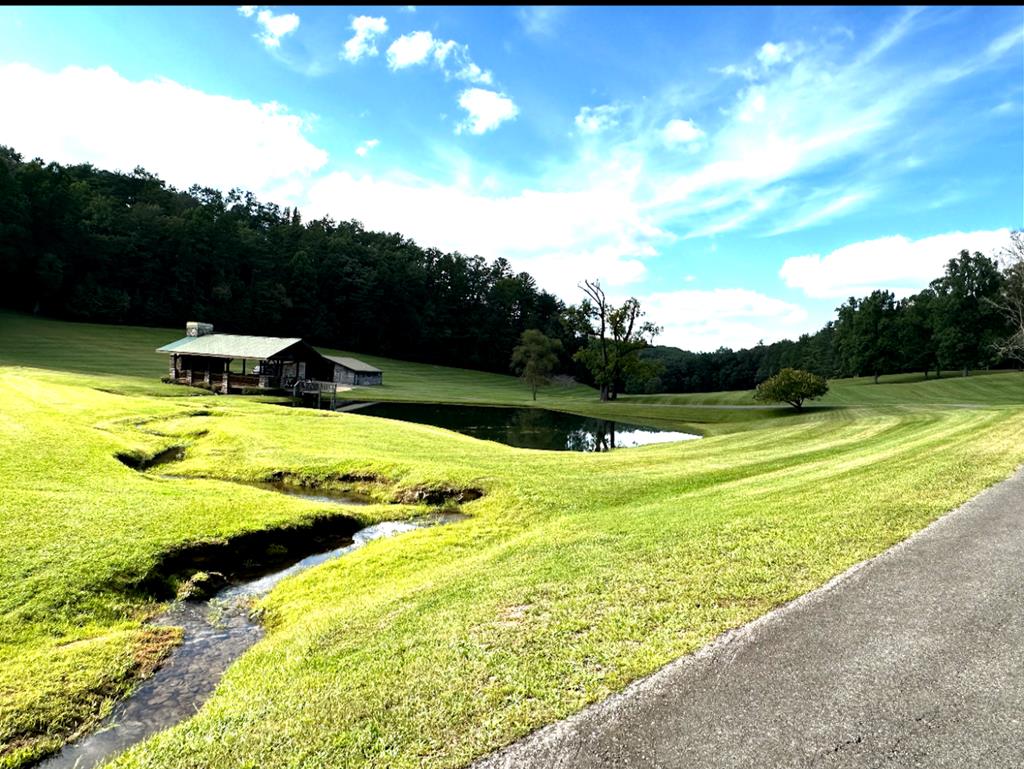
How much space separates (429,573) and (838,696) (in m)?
5.60

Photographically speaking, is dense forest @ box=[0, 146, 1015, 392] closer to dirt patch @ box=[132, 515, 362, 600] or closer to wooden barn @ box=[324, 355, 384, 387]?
wooden barn @ box=[324, 355, 384, 387]

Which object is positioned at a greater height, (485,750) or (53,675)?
(485,750)

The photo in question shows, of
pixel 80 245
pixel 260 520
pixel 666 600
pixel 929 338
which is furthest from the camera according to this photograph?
pixel 80 245

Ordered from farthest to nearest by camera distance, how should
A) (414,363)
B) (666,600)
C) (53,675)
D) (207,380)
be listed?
(414,363) < (207,380) < (666,600) < (53,675)

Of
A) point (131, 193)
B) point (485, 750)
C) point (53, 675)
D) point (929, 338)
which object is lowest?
point (53, 675)

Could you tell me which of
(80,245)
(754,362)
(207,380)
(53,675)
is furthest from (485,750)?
(754,362)

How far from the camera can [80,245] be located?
237 ft

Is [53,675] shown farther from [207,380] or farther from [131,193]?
[131,193]

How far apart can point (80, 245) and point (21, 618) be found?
84893mm

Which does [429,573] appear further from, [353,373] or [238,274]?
[238,274]

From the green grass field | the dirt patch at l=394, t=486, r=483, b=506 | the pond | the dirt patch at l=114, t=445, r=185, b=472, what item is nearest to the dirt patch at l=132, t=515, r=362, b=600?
the green grass field

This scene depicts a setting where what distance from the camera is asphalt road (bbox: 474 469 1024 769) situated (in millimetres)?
3631

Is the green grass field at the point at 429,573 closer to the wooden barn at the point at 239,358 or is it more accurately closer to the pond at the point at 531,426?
the pond at the point at 531,426

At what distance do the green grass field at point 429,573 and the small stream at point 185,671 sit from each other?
0.20m
